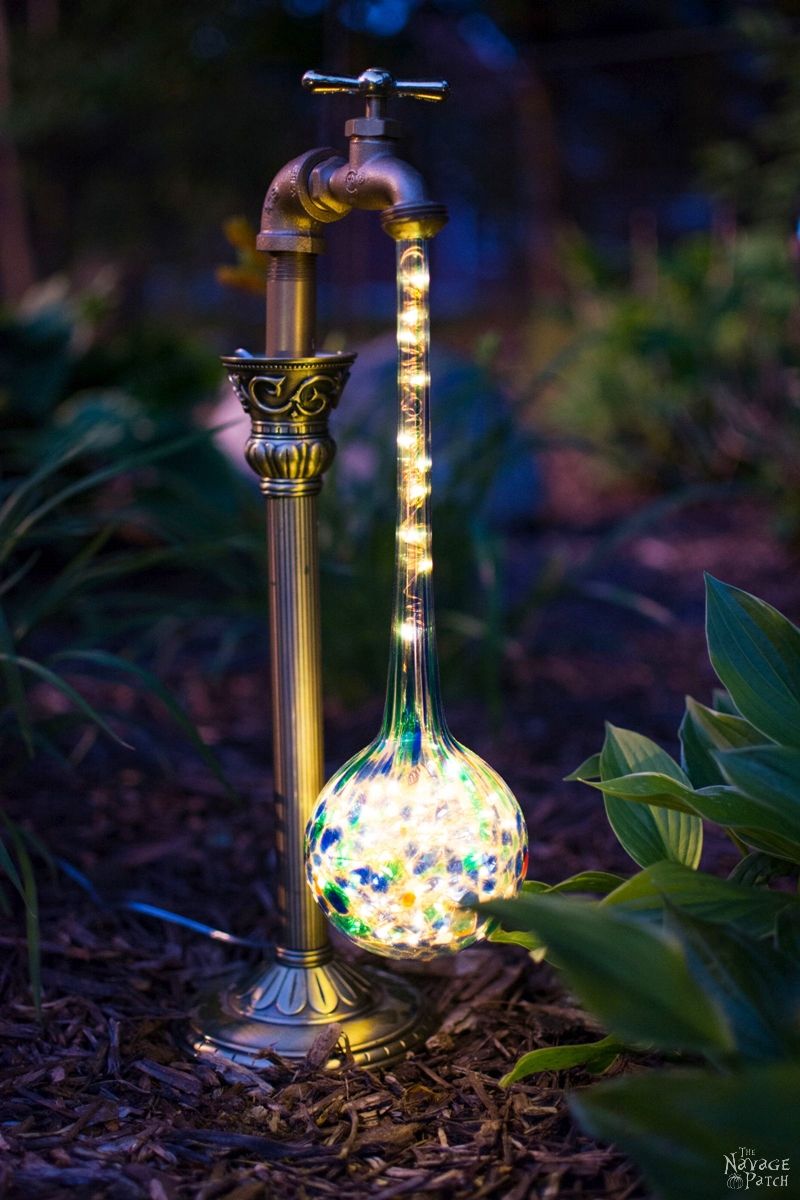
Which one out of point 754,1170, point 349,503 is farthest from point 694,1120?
point 349,503

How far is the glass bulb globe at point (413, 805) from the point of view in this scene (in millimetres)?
1118

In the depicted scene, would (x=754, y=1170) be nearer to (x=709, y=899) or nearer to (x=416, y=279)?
(x=709, y=899)

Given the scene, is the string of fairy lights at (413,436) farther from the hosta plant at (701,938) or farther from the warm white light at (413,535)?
the hosta plant at (701,938)

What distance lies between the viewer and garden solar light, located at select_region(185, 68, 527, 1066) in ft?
3.68

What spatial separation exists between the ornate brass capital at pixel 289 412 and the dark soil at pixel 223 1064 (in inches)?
25.2

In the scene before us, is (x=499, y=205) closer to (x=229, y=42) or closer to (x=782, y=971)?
(x=229, y=42)

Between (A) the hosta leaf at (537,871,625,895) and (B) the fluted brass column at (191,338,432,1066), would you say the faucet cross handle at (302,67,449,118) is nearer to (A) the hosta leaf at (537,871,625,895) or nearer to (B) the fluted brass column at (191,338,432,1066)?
(B) the fluted brass column at (191,338,432,1066)

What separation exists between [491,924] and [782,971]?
12.2 inches

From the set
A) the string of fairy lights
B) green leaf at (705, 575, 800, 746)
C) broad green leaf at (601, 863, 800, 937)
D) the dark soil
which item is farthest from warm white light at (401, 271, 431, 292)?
the dark soil

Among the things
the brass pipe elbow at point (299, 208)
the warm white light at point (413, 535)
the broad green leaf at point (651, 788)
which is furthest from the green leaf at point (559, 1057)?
the brass pipe elbow at point (299, 208)

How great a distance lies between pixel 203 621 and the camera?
3.08 metres

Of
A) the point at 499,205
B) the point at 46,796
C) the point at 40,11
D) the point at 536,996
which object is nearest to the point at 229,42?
the point at 40,11

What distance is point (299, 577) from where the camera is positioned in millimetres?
1304

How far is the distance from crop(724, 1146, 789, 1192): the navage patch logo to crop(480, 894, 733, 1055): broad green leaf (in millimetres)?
114
